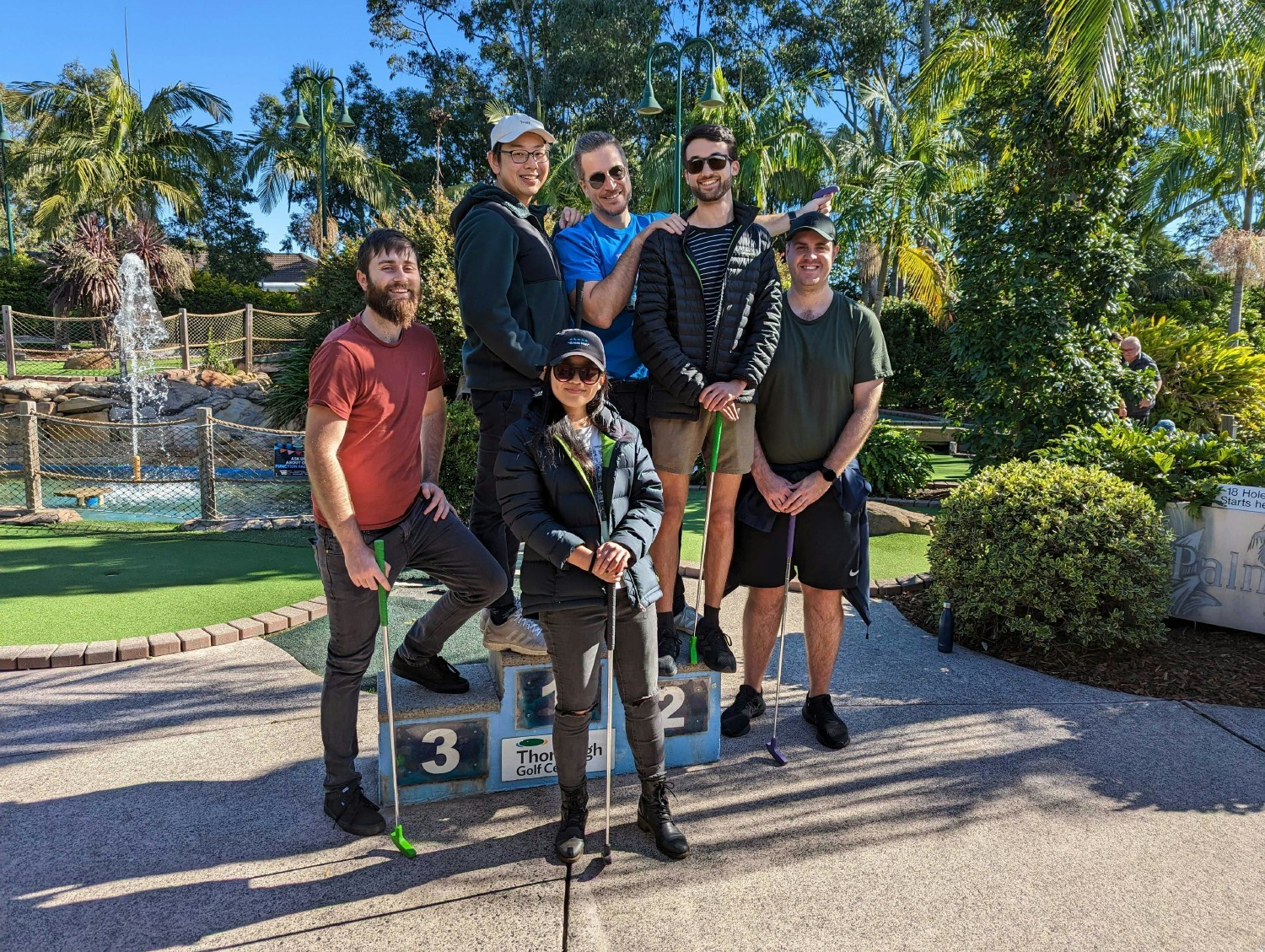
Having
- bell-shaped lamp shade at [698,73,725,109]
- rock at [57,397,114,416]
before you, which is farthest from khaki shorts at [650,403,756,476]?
rock at [57,397,114,416]

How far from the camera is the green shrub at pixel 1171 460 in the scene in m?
5.40

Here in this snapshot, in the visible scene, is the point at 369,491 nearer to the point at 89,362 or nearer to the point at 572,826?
the point at 572,826

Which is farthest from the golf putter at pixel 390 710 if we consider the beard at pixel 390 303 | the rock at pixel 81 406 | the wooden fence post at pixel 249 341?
the wooden fence post at pixel 249 341

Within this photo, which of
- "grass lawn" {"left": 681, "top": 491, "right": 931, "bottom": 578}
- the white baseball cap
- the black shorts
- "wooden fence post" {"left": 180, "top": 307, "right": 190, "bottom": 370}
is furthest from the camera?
"wooden fence post" {"left": 180, "top": 307, "right": 190, "bottom": 370}

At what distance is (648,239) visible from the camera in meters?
3.48

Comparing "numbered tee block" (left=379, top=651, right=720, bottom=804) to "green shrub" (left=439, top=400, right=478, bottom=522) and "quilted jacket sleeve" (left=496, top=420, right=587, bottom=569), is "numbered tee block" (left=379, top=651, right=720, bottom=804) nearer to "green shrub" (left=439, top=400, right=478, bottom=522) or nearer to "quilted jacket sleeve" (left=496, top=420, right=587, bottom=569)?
"quilted jacket sleeve" (left=496, top=420, right=587, bottom=569)

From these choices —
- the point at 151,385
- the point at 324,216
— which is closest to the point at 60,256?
the point at 324,216

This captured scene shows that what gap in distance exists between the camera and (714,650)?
3768 millimetres

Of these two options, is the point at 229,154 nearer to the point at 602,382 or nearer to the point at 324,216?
the point at 324,216

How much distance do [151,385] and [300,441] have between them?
8805 mm

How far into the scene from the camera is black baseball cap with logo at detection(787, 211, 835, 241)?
363 cm

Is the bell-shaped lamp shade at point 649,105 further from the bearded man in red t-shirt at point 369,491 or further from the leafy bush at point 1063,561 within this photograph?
the bearded man in red t-shirt at point 369,491

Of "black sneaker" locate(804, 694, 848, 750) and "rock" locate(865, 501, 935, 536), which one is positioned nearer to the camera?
"black sneaker" locate(804, 694, 848, 750)

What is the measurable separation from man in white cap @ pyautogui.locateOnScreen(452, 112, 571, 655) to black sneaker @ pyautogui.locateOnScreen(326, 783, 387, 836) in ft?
2.41
